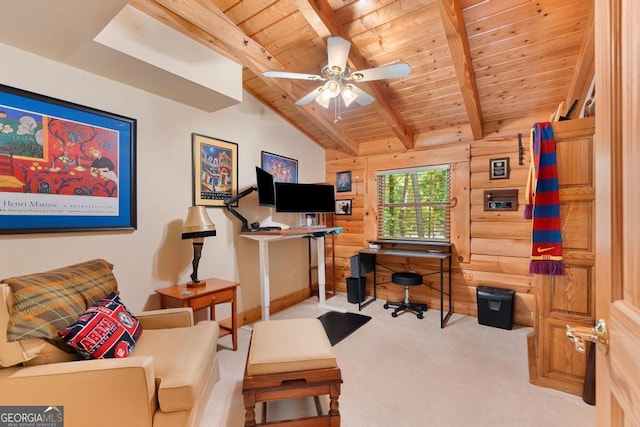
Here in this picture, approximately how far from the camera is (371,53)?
2635 mm

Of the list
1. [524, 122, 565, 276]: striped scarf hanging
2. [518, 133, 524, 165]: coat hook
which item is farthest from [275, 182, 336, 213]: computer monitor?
[524, 122, 565, 276]: striped scarf hanging

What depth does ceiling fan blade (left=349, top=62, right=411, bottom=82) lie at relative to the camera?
77.7 inches

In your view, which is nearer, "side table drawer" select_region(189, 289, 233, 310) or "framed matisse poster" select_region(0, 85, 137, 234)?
"framed matisse poster" select_region(0, 85, 137, 234)

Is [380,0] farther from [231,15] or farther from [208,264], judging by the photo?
[208,264]

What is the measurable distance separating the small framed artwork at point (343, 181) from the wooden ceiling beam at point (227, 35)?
1.81 m

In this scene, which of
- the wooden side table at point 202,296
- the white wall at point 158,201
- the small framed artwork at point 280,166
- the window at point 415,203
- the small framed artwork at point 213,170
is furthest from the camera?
the window at point 415,203

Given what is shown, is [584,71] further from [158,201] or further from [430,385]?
[158,201]

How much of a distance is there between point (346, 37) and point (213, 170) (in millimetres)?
1851

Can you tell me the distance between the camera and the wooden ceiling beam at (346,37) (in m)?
2.07

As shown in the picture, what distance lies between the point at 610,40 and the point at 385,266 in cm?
377

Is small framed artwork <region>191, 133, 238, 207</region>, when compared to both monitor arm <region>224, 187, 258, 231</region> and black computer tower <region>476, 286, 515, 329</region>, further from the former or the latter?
black computer tower <region>476, 286, 515, 329</region>

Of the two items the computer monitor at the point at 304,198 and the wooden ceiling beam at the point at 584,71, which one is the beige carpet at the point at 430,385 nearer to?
the computer monitor at the point at 304,198

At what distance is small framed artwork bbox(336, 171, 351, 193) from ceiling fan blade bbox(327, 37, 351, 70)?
2.46 m

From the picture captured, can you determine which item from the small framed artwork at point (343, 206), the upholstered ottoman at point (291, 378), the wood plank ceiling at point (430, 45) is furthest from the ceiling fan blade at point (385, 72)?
the small framed artwork at point (343, 206)
